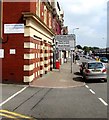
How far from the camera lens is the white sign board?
19.9 metres

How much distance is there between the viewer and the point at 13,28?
65.7 ft

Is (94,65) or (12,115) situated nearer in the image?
(12,115)

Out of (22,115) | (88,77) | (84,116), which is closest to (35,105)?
(22,115)

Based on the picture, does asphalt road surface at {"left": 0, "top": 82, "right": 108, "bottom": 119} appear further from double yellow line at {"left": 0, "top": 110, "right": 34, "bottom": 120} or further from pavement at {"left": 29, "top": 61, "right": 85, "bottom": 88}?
pavement at {"left": 29, "top": 61, "right": 85, "bottom": 88}

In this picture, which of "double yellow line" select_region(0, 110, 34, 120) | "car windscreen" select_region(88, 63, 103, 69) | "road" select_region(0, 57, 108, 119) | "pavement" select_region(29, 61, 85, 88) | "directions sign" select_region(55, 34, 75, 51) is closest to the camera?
"double yellow line" select_region(0, 110, 34, 120)

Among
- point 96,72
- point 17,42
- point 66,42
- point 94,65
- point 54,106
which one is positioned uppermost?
point 66,42

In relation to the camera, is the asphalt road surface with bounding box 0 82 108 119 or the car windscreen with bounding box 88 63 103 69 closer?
the asphalt road surface with bounding box 0 82 108 119

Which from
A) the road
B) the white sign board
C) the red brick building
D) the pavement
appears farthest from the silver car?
the road

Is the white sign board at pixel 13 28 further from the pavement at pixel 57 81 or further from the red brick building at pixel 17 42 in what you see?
the pavement at pixel 57 81

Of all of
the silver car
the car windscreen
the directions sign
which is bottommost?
the silver car

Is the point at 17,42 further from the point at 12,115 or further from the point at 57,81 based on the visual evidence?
the point at 12,115

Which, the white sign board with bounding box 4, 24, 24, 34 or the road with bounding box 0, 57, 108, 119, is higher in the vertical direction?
the white sign board with bounding box 4, 24, 24, 34

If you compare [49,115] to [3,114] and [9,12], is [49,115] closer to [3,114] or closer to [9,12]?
[3,114]

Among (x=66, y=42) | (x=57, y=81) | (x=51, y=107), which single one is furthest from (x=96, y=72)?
(x=66, y=42)
